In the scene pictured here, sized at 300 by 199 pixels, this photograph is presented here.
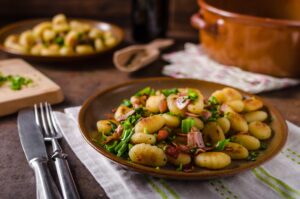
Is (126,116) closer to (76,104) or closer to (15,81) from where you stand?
(76,104)

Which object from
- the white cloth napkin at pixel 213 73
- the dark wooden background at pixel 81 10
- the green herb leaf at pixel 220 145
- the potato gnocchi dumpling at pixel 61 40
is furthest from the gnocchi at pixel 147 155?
the dark wooden background at pixel 81 10

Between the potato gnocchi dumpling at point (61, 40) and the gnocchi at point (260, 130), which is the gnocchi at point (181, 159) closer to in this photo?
the gnocchi at point (260, 130)

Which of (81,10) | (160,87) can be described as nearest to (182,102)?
(160,87)

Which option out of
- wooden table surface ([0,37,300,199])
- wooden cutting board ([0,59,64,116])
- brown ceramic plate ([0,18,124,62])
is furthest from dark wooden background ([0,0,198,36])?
wooden cutting board ([0,59,64,116])

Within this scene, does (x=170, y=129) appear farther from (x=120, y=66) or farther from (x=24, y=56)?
(x=24, y=56)

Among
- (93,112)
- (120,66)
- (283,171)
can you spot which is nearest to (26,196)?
(93,112)
